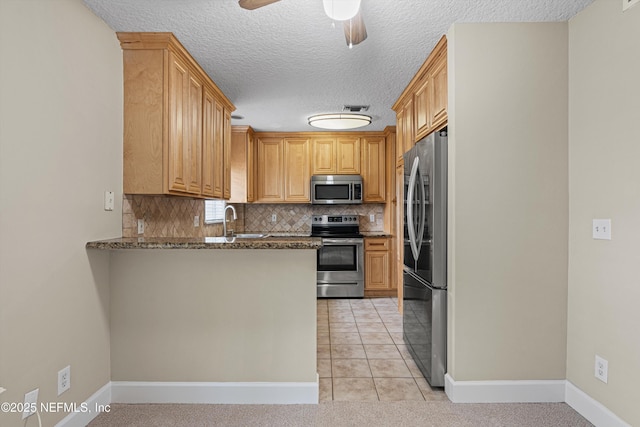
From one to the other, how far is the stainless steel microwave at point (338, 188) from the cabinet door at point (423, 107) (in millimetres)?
1976

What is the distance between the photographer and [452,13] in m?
2.10

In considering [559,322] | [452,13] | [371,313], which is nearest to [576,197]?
[559,322]

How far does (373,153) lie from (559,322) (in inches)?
136

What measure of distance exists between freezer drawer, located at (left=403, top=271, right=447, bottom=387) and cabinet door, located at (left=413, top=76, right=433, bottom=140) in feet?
3.97

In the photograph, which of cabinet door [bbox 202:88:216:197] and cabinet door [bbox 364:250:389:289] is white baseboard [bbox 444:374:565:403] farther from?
cabinet door [bbox 364:250:389:289]

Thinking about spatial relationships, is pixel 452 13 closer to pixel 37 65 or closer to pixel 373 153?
pixel 37 65

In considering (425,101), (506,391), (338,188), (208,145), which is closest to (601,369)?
(506,391)

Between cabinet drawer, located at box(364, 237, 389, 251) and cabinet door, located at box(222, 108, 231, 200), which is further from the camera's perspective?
cabinet drawer, located at box(364, 237, 389, 251)

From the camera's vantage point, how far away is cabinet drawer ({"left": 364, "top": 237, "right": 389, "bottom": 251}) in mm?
5043

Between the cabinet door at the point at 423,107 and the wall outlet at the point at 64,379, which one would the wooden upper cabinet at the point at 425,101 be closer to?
the cabinet door at the point at 423,107

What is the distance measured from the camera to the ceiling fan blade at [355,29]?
1.76 meters

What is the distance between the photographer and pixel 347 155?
526 centimetres

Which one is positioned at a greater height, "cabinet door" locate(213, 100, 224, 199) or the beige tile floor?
"cabinet door" locate(213, 100, 224, 199)

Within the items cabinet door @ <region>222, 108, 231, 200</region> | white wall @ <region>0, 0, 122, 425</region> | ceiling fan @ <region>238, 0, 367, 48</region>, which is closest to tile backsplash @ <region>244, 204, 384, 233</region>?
cabinet door @ <region>222, 108, 231, 200</region>
